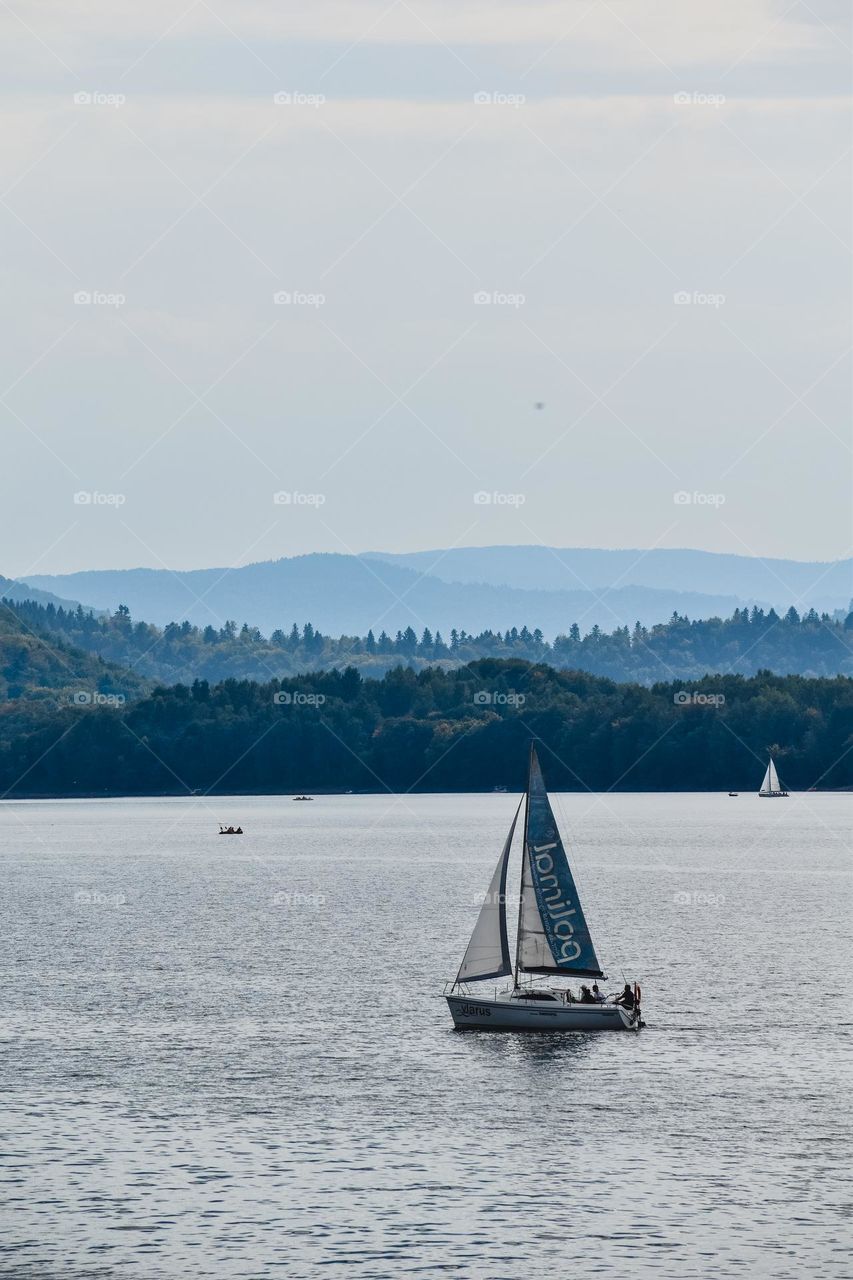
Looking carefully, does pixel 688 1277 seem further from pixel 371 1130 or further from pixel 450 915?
pixel 450 915

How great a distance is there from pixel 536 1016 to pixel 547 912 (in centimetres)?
501

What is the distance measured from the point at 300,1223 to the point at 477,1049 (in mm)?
28911

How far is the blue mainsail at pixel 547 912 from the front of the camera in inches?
3546

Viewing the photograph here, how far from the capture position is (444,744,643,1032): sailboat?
88.6 meters

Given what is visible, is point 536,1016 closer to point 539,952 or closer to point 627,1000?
point 539,952

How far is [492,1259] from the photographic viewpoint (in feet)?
178

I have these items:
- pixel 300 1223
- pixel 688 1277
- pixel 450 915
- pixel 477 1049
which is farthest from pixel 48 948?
pixel 688 1277
